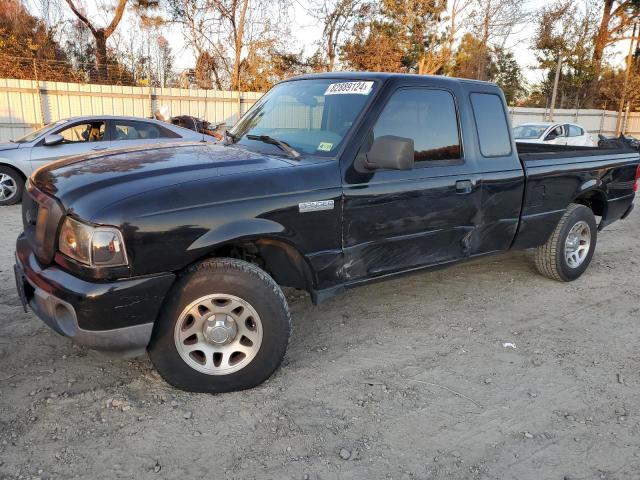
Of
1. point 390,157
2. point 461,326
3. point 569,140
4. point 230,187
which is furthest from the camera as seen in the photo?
point 569,140

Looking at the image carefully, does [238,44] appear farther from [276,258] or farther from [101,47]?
[276,258]

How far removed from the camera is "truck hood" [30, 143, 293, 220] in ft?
8.80

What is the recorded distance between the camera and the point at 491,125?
14.0 feet

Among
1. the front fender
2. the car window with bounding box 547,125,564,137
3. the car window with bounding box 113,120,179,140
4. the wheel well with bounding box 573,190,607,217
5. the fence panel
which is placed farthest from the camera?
the fence panel

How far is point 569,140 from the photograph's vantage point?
1513cm

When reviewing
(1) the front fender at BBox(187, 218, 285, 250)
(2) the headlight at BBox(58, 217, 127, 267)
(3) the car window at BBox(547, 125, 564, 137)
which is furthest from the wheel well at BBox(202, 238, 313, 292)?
(3) the car window at BBox(547, 125, 564, 137)

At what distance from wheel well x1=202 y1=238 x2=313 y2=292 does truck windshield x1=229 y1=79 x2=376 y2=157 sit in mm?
704

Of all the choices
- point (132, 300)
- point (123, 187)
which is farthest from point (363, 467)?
point (123, 187)

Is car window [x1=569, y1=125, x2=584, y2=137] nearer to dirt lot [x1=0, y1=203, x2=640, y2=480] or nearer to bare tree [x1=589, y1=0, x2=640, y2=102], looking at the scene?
dirt lot [x1=0, y1=203, x2=640, y2=480]

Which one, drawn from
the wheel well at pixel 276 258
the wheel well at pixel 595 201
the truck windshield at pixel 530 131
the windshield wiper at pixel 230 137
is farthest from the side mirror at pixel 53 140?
the truck windshield at pixel 530 131

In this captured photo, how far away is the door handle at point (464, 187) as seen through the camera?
12.7 feet

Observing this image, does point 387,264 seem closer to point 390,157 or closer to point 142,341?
point 390,157

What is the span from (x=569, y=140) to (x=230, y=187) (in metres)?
14.8

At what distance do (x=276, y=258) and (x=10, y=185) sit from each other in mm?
7277
